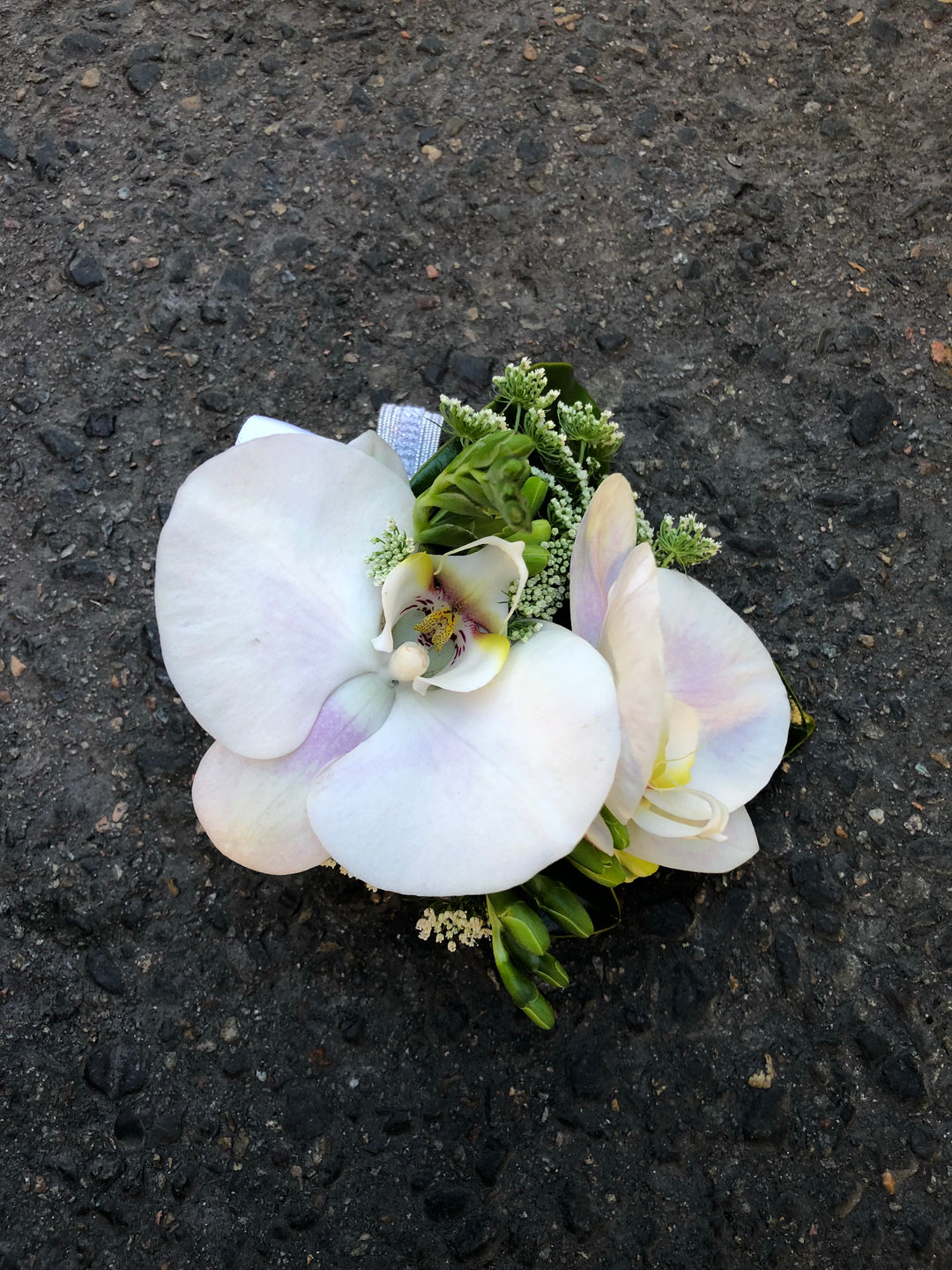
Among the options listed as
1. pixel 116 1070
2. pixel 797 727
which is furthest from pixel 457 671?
pixel 116 1070

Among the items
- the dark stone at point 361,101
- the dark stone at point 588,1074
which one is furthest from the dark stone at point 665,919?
the dark stone at point 361,101

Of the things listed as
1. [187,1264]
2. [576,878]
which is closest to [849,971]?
[576,878]

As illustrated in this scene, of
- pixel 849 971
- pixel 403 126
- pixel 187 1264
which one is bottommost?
pixel 187 1264

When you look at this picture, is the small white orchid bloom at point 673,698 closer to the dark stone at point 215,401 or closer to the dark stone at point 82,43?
the dark stone at point 215,401

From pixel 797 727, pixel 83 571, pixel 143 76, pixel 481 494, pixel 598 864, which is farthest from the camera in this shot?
pixel 143 76

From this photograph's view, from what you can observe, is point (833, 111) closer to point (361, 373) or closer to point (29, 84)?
point (361, 373)

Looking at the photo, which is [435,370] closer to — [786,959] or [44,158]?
[44,158]

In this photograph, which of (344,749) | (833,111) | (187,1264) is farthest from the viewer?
(833,111)
